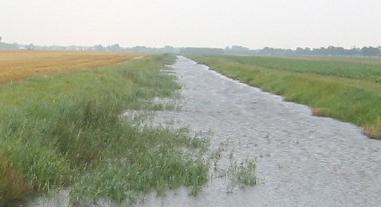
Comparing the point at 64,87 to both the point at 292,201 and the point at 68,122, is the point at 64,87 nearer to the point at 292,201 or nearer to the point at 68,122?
the point at 68,122

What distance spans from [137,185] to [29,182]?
2.36 metres

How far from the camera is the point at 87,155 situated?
12750mm

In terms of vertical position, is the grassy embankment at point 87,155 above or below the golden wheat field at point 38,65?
above

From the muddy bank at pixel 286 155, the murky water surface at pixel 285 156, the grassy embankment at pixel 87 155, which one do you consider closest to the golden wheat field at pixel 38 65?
the murky water surface at pixel 285 156

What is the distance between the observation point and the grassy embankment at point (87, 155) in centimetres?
1008

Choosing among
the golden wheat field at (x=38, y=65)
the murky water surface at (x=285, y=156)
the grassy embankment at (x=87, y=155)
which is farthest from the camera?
the golden wheat field at (x=38, y=65)

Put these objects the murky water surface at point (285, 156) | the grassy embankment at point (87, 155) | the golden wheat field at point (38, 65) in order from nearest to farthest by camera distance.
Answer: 1. the grassy embankment at point (87, 155)
2. the murky water surface at point (285, 156)
3. the golden wheat field at point (38, 65)

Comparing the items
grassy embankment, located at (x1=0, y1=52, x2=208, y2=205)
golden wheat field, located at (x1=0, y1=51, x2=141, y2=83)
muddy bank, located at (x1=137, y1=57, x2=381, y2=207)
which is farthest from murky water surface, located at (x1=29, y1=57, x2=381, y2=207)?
golden wheat field, located at (x1=0, y1=51, x2=141, y2=83)

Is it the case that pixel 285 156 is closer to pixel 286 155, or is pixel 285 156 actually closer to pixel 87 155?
pixel 286 155

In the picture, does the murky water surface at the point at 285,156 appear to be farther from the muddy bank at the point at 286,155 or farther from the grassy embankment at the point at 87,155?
the grassy embankment at the point at 87,155

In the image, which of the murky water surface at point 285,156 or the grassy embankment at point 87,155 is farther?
the murky water surface at point 285,156

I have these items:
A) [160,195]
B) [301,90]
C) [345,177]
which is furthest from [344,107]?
[160,195]

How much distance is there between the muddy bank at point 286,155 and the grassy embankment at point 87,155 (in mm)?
771

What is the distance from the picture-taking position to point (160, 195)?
11000 millimetres
